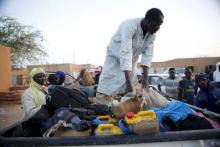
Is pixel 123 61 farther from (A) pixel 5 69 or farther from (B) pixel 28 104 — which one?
(A) pixel 5 69

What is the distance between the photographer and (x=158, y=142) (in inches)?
90.4

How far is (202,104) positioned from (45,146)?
3531mm

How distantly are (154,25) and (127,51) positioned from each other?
415 mm

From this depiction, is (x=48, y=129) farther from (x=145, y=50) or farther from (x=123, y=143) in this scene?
(x=145, y=50)

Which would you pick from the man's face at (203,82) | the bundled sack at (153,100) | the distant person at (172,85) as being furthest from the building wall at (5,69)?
the bundled sack at (153,100)

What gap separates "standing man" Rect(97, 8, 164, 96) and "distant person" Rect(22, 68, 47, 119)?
0.83 meters

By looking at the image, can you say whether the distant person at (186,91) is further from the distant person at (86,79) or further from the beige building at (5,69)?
the beige building at (5,69)

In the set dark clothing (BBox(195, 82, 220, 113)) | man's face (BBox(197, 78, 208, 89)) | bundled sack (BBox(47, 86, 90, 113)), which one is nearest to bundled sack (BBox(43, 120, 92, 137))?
bundled sack (BBox(47, 86, 90, 113))

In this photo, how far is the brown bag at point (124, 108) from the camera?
2662mm

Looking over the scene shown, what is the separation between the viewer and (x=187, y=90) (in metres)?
7.48

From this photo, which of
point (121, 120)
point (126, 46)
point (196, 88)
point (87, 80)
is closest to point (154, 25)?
point (126, 46)

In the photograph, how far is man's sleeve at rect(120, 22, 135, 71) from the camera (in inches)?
141

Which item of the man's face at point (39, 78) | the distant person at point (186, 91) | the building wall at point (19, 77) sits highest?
the man's face at point (39, 78)

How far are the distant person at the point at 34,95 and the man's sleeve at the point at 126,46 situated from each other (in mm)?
1205
